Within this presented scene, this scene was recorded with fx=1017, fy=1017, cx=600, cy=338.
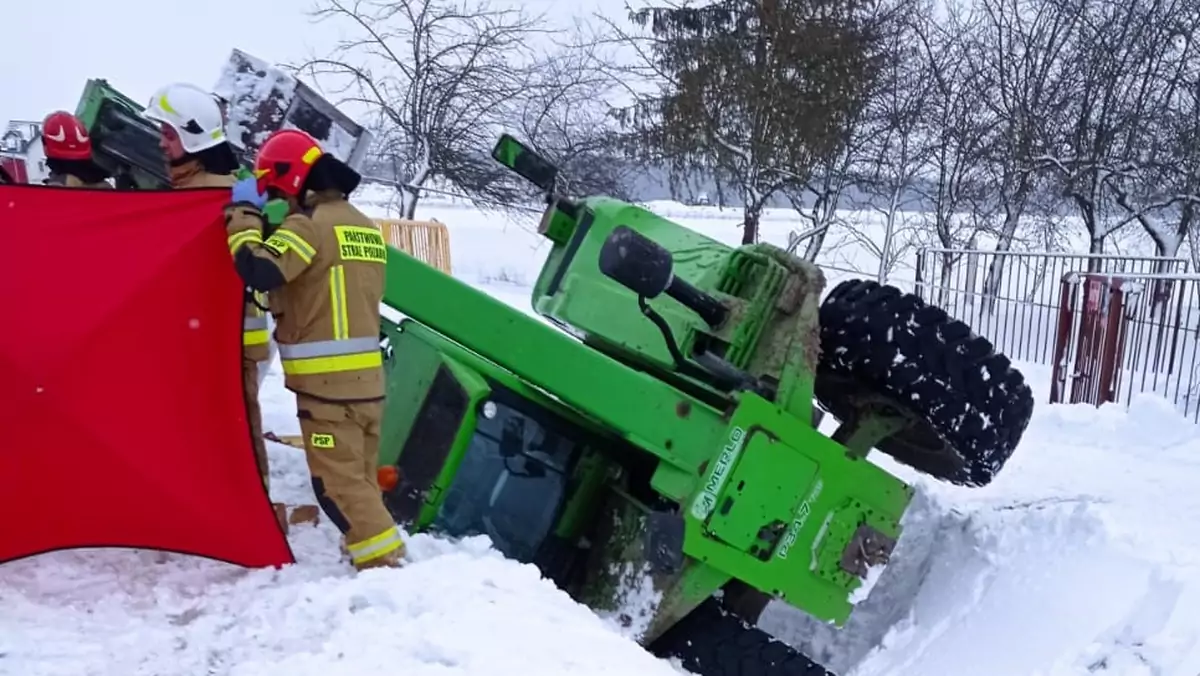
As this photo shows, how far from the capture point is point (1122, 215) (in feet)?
47.7

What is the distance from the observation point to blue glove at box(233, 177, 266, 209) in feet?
11.2

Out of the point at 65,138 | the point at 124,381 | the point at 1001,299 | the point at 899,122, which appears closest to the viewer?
the point at 124,381

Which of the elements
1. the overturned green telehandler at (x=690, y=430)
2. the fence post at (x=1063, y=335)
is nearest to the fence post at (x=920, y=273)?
the fence post at (x=1063, y=335)

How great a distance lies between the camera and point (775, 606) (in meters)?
5.15

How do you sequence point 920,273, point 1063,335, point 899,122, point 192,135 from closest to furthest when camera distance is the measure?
point 192,135 → point 1063,335 → point 920,273 → point 899,122

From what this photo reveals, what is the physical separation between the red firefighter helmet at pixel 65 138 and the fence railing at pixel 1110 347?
6846 mm

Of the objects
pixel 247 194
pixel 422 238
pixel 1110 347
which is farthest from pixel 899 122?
pixel 247 194

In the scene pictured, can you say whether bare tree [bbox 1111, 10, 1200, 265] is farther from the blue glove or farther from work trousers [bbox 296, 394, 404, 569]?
the blue glove

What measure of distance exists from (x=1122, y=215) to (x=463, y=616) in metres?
14.3

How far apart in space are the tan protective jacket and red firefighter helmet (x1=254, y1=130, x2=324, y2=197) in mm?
92

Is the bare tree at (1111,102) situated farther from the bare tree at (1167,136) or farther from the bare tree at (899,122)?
the bare tree at (899,122)

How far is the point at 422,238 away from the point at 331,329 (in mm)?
11970

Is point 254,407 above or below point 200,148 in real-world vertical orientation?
below

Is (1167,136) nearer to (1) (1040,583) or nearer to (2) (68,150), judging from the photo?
(1) (1040,583)
